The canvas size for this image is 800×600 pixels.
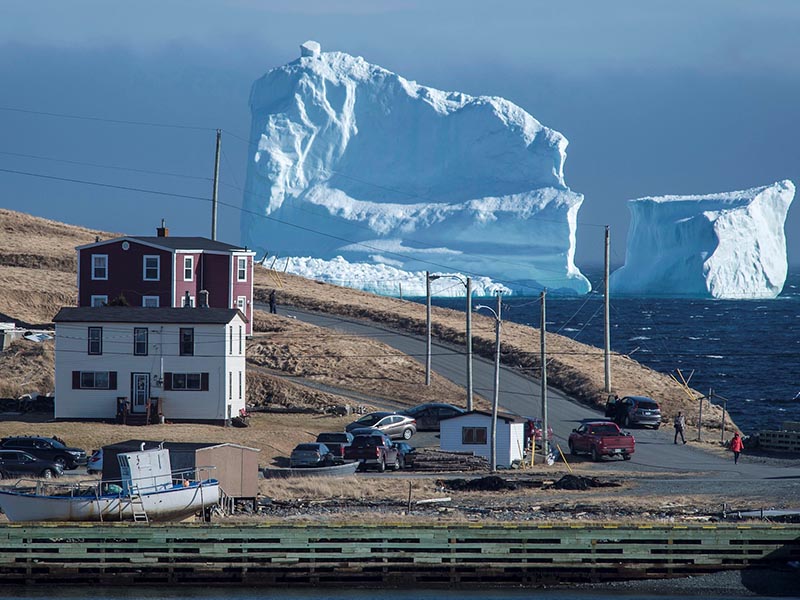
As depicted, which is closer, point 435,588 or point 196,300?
point 435,588

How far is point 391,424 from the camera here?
168 ft

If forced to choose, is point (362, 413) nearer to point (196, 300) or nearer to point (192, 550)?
point (196, 300)

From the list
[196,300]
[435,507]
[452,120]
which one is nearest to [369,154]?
[452,120]

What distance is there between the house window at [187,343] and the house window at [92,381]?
3.03m

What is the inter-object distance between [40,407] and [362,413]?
560 inches

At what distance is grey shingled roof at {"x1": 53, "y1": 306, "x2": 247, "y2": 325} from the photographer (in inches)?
2044

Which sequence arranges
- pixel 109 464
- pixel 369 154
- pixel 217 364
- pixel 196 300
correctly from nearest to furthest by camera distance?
pixel 109 464 < pixel 217 364 < pixel 196 300 < pixel 369 154

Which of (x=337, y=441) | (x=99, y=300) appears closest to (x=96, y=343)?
(x=99, y=300)

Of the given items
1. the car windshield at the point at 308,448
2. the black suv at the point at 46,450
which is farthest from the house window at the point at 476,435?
the black suv at the point at 46,450

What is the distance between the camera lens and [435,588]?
30656 millimetres

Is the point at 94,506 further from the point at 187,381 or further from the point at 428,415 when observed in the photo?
the point at 428,415

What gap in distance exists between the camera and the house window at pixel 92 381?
Result: 51500 millimetres

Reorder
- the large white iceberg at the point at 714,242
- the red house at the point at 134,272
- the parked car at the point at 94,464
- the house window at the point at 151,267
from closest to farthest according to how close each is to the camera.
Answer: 1. the parked car at the point at 94,464
2. the red house at the point at 134,272
3. the house window at the point at 151,267
4. the large white iceberg at the point at 714,242

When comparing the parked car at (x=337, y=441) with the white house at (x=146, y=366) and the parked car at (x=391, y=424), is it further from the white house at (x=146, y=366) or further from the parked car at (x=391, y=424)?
the white house at (x=146, y=366)
